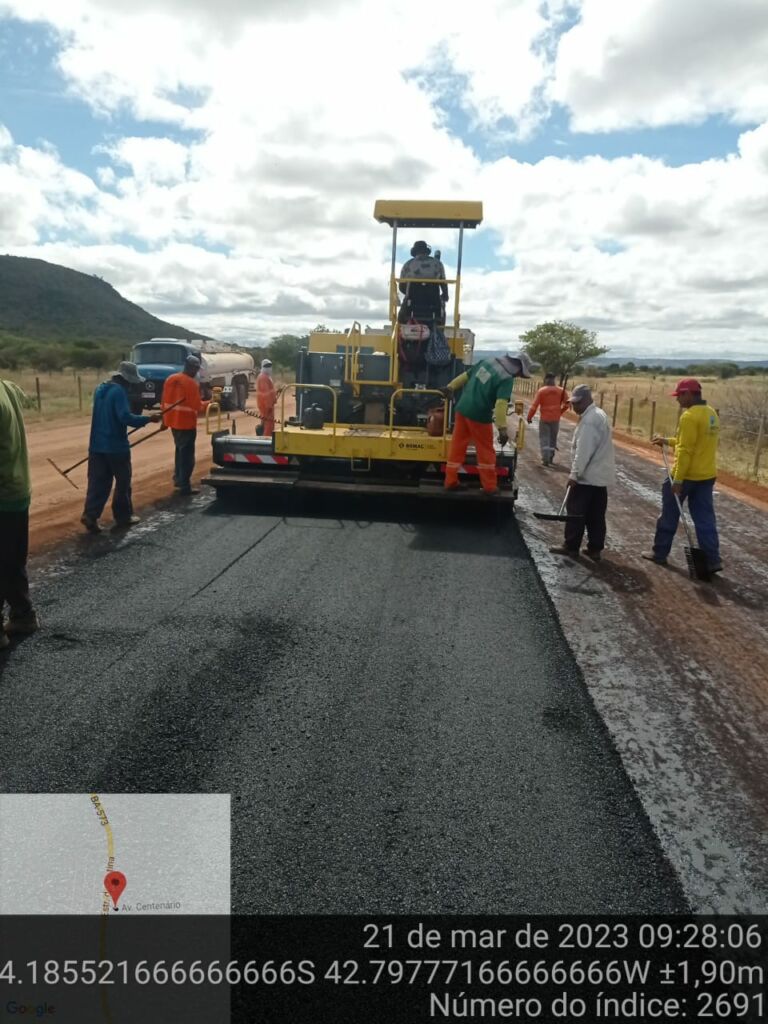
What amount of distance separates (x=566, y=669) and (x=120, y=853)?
2.77m

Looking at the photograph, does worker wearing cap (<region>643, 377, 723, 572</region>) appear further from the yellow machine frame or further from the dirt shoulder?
the yellow machine frame

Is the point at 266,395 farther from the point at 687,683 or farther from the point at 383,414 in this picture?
the point at 687,683

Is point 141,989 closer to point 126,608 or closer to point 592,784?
point 592,784

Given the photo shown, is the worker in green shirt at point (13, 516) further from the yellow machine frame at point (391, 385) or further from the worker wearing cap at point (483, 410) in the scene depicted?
the worker wearing cap at point (483, 410)

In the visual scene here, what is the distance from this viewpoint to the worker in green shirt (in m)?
4.61

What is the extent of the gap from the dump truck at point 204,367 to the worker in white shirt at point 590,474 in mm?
12730

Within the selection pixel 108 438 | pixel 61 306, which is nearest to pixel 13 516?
pixel 108 438

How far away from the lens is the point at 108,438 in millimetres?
7598

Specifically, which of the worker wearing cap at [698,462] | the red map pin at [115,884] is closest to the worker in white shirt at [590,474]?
the worker wearing cap at [698,462]

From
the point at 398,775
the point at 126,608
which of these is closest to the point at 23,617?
the point at 126,608

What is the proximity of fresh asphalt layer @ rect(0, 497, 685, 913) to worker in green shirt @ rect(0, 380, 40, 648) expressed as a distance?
0.21 m

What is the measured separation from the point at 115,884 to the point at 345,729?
1.32 metres

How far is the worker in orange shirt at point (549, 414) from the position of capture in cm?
1415

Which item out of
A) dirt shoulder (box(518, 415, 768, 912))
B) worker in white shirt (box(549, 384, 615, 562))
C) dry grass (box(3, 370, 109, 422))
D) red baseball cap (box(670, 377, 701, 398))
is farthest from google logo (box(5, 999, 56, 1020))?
dry grass (box(3, 370, 109, 422))
